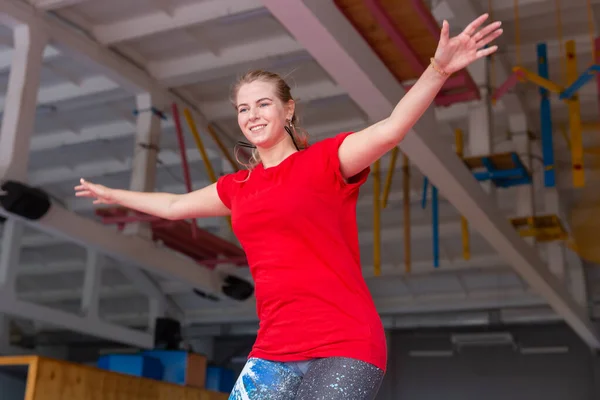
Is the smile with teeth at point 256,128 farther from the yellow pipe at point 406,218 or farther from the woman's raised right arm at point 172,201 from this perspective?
the yellow pipe at point 406,218

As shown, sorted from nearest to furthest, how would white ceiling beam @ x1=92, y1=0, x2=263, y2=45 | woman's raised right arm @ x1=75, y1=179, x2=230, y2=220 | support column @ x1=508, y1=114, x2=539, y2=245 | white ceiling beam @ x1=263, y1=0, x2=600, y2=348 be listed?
woman's raised right arm @ x1=75, y1=179, x2=230, y2=220 < white ceiling beam @ x1=263, y1=0, x2=600, y2=348 < white ceiling beam @ x1=92, y1=0, x2=263, y2=45 < support column @ x1=508, y1=114, x2=539, y2=245

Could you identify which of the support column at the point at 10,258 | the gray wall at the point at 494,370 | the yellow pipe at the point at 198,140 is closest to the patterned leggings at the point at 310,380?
the yellow pipe at the point at 198,140

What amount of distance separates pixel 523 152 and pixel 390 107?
3.30 m

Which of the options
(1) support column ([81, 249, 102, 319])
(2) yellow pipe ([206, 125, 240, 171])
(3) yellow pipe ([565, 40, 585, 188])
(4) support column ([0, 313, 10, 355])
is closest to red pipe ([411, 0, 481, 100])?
(3) yellow pipe ([565, 40, 585, 188])

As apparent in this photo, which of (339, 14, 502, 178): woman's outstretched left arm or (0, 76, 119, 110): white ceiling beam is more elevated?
(0, 76, 119, 110): white ceiling beam

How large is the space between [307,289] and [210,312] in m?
12.4

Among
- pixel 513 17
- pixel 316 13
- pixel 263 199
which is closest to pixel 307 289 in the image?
pixel 263 199

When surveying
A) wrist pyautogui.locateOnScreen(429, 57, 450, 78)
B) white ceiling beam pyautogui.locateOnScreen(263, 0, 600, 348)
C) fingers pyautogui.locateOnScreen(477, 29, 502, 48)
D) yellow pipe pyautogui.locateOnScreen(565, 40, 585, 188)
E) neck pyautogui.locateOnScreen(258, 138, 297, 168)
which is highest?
yellow pipe pyautogui.locateOnScreen(565, 40, 585, 188)

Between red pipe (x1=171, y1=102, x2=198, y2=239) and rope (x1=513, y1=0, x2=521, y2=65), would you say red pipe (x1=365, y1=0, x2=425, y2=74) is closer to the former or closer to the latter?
rope (x1=513, y1=0, x2=521, y2=65)

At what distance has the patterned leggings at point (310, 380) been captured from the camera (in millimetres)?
1360

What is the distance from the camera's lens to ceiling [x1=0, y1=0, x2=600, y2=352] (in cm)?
600

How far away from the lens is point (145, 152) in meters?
6.68

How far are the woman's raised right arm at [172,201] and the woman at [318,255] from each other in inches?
7.6

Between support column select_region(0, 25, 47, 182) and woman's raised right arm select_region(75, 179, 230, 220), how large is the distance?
339cm
